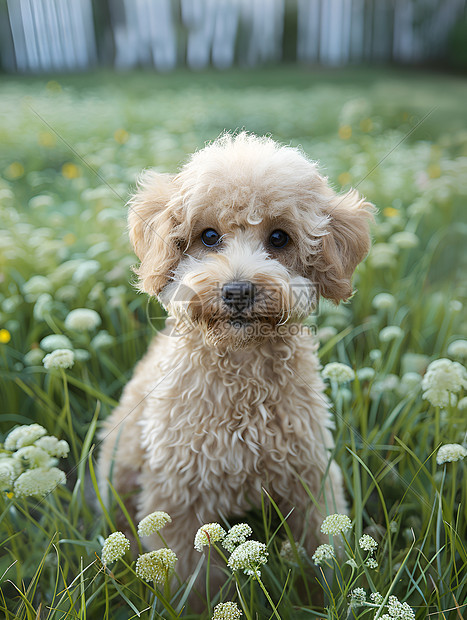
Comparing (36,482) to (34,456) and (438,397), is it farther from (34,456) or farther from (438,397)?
(438,397)

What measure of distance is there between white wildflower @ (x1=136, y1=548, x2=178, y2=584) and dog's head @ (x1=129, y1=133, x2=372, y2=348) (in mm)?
615

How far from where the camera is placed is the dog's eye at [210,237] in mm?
1702

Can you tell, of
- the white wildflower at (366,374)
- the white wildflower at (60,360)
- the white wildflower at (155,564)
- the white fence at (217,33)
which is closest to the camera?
the white wildflower at (155,564)

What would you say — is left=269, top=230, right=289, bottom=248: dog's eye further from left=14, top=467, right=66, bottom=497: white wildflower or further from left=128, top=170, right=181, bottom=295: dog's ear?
left=14, top=467, right=66, bottom=497: white wildflower

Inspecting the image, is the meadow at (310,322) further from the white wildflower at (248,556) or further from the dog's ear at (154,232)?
the dog's ear at (154,232)

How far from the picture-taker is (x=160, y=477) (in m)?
1.74

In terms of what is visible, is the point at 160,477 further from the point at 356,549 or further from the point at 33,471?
the point at 356,549

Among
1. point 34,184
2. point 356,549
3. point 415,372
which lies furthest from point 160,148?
point 356,549

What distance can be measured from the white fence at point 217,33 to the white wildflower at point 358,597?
460 cm

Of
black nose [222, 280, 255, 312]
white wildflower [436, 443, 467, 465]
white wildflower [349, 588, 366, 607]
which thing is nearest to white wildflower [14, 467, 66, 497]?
black nose [222, 280, 255, 312]

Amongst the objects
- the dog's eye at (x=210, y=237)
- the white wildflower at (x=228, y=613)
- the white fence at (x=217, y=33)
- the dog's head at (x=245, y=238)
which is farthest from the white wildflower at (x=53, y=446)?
the white fence at (x=217, y=33)

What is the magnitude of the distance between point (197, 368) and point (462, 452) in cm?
85

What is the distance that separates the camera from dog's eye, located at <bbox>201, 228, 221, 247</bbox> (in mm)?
1702

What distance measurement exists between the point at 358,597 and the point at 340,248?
1065 mm
